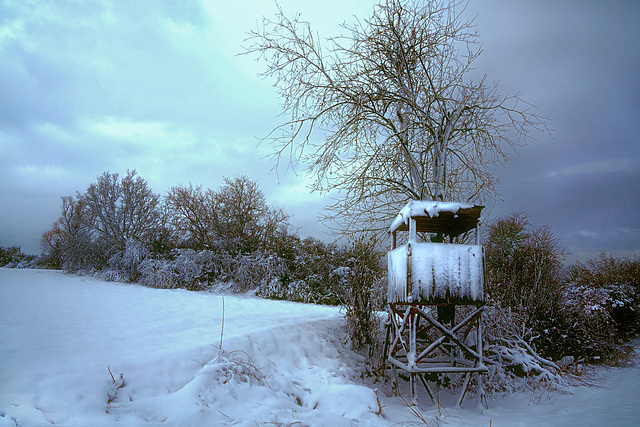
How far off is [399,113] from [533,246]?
6.16m

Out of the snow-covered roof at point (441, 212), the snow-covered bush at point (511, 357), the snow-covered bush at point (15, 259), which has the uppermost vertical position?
the snow-covered roof at point (441, 212)

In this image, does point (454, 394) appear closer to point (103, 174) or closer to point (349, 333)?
point (349, 333)

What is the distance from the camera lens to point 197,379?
471cm

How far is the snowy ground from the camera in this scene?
3885 millimetres

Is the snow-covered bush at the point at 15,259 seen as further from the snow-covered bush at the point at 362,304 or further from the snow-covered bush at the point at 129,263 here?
the snow-covered bush at the point at 362,304

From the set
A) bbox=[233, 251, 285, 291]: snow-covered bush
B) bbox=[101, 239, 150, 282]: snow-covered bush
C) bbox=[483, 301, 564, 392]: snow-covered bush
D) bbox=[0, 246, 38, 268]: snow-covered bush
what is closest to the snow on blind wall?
bbox=[483, 301, 564, 392]: snow-covered bush

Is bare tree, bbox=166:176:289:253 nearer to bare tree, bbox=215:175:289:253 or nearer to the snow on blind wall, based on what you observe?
bare tree, bbox=215:175:289:253

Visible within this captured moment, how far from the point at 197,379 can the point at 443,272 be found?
442 centimetres

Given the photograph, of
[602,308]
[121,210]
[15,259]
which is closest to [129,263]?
[121,210]

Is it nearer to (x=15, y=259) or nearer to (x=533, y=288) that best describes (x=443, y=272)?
(x=533, y=288)

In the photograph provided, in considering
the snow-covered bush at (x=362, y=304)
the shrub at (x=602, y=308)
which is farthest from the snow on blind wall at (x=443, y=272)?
the shrub at (x=602, y=308)

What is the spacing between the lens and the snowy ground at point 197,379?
3.88 m

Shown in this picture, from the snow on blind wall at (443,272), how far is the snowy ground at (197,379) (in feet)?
6.43

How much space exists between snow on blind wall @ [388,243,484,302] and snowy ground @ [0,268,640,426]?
1959 mm
